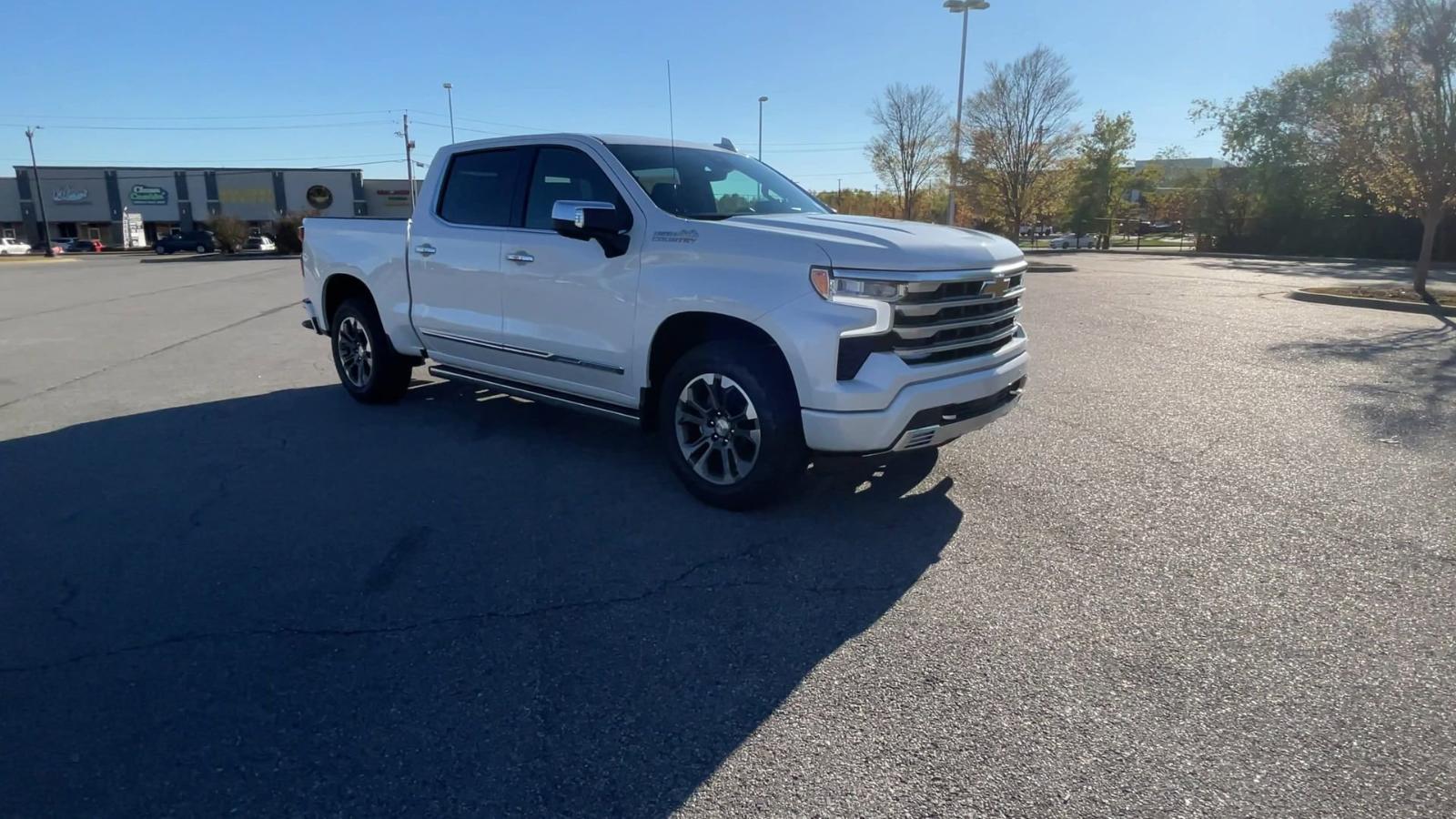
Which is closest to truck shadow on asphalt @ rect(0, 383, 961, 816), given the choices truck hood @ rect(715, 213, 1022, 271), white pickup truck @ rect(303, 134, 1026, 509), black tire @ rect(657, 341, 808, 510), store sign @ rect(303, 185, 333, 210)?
black tire @ rect(657, 341, 808, 510)

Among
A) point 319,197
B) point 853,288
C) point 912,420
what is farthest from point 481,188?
point 319,197

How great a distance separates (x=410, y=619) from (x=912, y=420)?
239 cm

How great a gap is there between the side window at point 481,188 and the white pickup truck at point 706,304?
0.05ft

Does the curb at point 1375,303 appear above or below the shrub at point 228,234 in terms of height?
below

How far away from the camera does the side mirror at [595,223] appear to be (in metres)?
4.69

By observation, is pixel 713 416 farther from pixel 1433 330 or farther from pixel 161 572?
pixel 1433 330

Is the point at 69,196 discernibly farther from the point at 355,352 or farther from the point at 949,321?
the point at 949,321

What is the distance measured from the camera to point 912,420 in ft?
13.9

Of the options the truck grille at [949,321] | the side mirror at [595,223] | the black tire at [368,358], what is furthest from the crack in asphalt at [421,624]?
the black tire at [368,358]

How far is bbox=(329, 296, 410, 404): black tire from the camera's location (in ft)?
22.9

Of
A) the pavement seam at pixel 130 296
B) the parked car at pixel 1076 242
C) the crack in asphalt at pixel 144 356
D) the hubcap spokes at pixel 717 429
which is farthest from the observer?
the parked car at pixel 1076 242

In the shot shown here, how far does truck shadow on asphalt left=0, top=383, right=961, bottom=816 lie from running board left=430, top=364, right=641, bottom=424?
1.36 feet

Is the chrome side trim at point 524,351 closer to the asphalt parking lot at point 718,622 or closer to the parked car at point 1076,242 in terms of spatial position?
the asphalt parking lot at point 718,622

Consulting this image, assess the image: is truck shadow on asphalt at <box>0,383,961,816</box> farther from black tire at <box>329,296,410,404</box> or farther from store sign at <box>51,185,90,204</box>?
store sign at <box>51,185,90,204</box>
